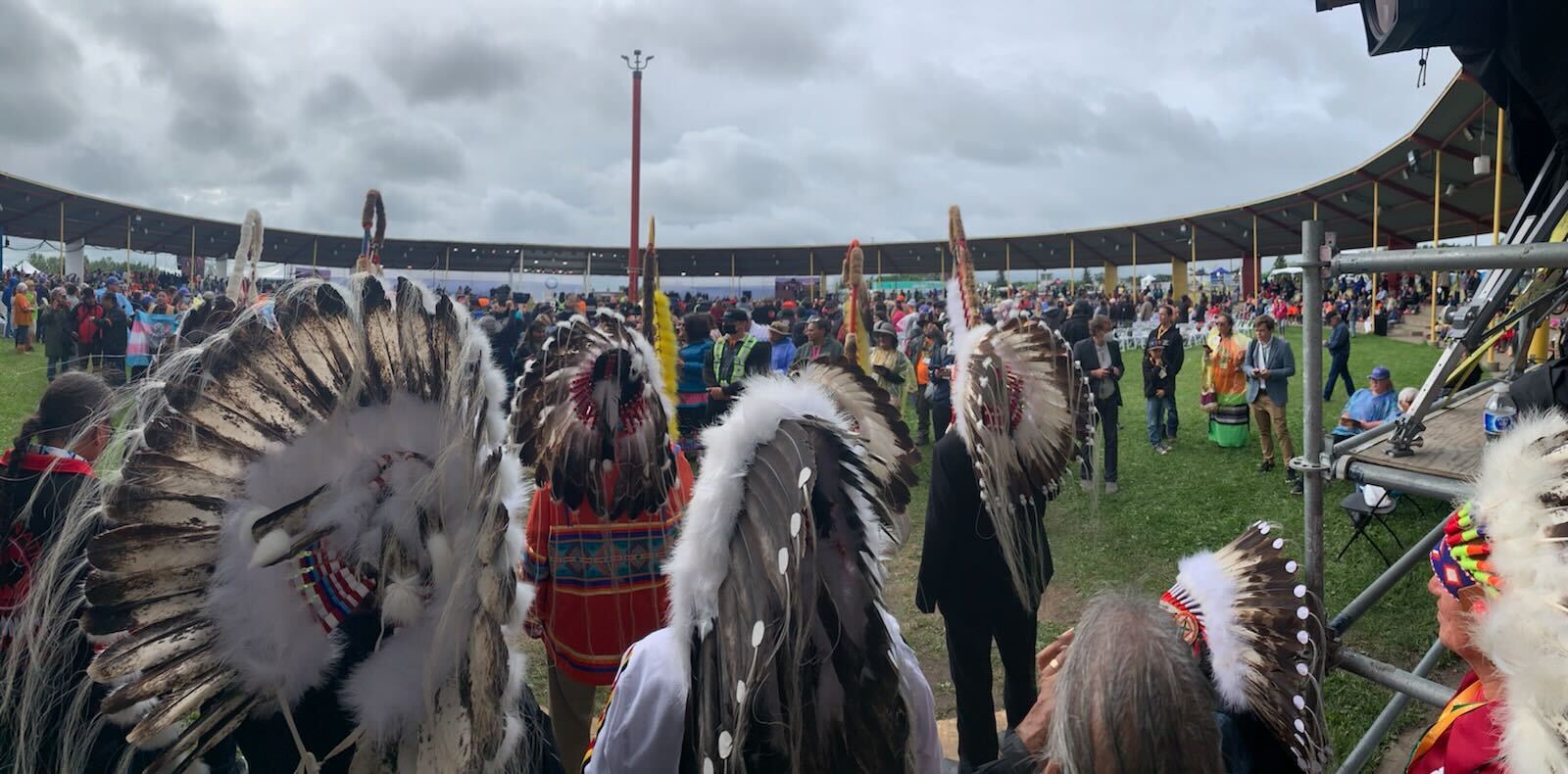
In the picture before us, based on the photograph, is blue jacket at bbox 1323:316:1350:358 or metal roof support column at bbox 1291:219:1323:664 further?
blue jacket at bbox 1323:316:1350:358

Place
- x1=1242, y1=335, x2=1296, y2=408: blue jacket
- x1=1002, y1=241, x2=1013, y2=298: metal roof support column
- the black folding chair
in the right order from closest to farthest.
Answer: the black folding chair < x1=1242, y1=335, x2=1296, y2=408: blue jacket < x1=1002, y1=241, x2=1013, y2=298: metal roof support column

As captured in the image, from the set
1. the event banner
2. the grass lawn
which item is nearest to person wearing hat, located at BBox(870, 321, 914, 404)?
the grass lawn

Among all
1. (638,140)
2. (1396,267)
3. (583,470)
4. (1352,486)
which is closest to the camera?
(1396,267)

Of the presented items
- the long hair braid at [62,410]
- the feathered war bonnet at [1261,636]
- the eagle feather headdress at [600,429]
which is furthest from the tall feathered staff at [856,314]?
the long hair braid at [62,410]

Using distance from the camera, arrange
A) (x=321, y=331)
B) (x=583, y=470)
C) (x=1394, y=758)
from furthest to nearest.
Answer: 1. (x=1394, y=758)
2. (x=583, y=470)
3. (x=321, y=331)

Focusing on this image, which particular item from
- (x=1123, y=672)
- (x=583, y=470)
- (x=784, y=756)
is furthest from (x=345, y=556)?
(x=1123, y=672)

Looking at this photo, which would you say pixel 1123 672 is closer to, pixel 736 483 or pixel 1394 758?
pixel 736 483

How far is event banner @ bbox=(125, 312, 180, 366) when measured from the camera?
36.4 ft

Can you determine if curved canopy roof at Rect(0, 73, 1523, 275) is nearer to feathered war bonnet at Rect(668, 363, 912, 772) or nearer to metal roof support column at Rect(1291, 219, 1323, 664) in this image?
metal roof support column at Rect(1291, 219, 1323, 664)

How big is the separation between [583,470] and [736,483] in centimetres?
160

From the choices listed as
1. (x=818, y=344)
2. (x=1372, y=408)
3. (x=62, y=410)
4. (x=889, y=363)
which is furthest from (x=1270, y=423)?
(x=62, y=410)

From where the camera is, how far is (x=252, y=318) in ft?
5.04

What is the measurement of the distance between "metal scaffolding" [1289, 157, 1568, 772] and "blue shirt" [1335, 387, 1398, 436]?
17.6 feet

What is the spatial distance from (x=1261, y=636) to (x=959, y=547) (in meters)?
1.48
